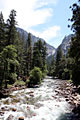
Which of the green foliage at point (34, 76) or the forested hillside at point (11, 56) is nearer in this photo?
the forested hillside at point (11, 56)

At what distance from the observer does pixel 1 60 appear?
989 inches

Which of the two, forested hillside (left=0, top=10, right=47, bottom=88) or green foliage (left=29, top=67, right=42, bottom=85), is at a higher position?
forested hillside (left=0, top=10, right=47, bottom=88)

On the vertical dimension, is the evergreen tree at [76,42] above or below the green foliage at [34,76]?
above

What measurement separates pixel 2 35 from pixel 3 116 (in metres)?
A: 21.0

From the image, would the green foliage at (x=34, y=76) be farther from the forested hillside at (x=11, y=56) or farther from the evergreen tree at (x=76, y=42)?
the evergreen tree at (x=76, y=42)

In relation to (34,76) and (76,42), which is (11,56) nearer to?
(34,76)

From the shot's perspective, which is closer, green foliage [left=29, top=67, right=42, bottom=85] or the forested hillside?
the forested hillside

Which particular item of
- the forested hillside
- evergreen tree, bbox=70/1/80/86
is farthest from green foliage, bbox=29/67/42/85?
evergreen tree, bbox=70/1/80/86

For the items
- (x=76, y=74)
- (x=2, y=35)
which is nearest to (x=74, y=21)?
(x=76, y=74)

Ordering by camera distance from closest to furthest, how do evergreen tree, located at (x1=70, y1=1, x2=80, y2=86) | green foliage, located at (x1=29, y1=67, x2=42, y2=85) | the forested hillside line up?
evergreen tree, located at (x1=70, y1=1, x2=80, y2=86), the forested hillside, green foliage, located at (x1=29, y1=67, x2=42, y2=85)

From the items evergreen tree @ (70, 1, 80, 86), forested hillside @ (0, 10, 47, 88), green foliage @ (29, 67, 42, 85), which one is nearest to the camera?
evergreen tree @ (70, 1, 80, 86)

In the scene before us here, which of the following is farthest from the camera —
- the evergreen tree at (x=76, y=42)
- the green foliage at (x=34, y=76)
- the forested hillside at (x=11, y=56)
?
the green foliage at (x=34, y=76)

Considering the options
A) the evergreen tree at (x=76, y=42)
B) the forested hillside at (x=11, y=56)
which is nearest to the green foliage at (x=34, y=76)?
the forested hillside at (x=11, y=56)

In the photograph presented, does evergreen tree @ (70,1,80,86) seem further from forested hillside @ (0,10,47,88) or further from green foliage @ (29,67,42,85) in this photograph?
green foliage @ (29,67,42,85)
